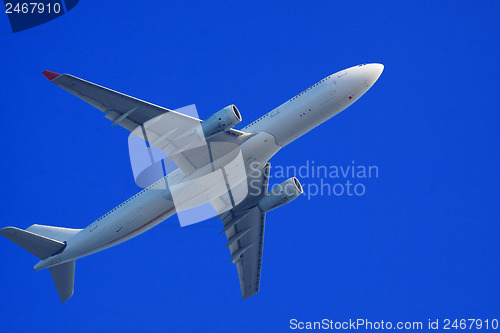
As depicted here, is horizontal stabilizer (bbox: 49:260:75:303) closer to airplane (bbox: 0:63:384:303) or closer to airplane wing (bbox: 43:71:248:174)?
airplane (bbox: 0:63:384:303)

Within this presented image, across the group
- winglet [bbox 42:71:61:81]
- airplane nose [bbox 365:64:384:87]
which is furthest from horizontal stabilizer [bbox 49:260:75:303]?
airplane nose [bbox 365:64:384:87]

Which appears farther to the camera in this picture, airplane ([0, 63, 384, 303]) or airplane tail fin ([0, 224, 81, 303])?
airplane tail fin ([0, 224, 81, 303])

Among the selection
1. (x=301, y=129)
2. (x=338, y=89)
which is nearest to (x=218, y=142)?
(x=301, y=129)

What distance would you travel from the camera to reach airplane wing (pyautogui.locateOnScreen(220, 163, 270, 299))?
53.7m

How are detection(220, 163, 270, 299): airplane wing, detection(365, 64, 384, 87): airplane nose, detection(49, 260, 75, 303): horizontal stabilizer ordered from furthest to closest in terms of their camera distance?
detection(220, 163, 270, 299): airplane wing
detection(49, 260, 75, 303): horizontal stabilizer
detection(365, 64, 384, 87): airplane nose

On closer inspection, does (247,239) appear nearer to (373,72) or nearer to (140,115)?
(140,115)

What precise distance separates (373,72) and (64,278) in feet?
89.6

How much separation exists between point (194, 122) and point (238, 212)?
39.0 ft

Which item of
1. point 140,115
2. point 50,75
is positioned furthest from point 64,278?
point 50,75

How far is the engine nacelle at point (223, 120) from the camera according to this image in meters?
42.7

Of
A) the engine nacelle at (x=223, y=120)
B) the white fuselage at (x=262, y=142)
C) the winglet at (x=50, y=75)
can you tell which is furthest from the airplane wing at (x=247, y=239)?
the winglet at (x=50, y=75)

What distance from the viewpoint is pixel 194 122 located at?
145 ft

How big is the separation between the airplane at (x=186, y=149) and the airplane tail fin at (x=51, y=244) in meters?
0.07

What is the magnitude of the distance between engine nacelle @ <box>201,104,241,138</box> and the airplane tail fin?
13.5 metres
